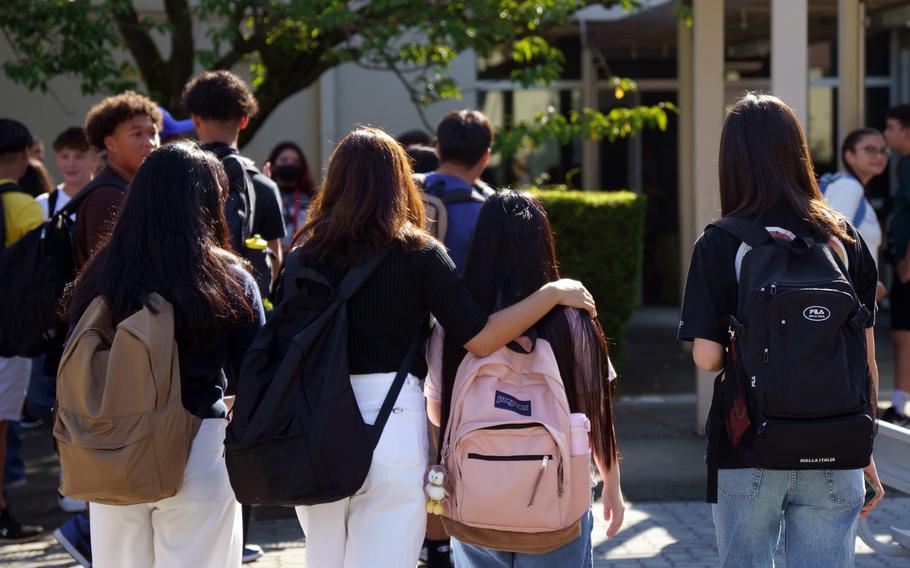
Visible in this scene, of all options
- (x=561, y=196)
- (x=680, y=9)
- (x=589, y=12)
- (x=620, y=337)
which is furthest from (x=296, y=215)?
(x=589, y=12)

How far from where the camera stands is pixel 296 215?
799cm

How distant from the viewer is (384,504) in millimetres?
3459

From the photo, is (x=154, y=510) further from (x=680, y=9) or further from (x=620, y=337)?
(x=680, y=9)

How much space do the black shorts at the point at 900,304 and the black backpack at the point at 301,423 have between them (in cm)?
562

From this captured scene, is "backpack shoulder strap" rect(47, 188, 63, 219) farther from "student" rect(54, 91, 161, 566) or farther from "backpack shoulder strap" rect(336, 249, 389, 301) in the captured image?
"backpack shoulder strap" rect(336, 249, 389, 301)

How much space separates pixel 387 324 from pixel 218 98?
6.62ft

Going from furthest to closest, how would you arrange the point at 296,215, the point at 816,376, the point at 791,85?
the point at 296,215 → the point at 791,85 → the point at 816,376

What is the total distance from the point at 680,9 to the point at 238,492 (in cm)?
691

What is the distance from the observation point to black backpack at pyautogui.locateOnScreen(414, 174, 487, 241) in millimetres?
5332

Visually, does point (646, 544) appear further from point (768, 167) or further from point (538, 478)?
point (768, 167)

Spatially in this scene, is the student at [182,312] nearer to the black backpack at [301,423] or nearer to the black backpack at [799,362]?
the black backpack at [301,423]

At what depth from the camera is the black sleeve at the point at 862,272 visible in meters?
3.56

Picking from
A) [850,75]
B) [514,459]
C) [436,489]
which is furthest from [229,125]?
[850,75]

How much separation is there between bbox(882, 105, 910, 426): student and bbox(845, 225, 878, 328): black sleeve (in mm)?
4633
